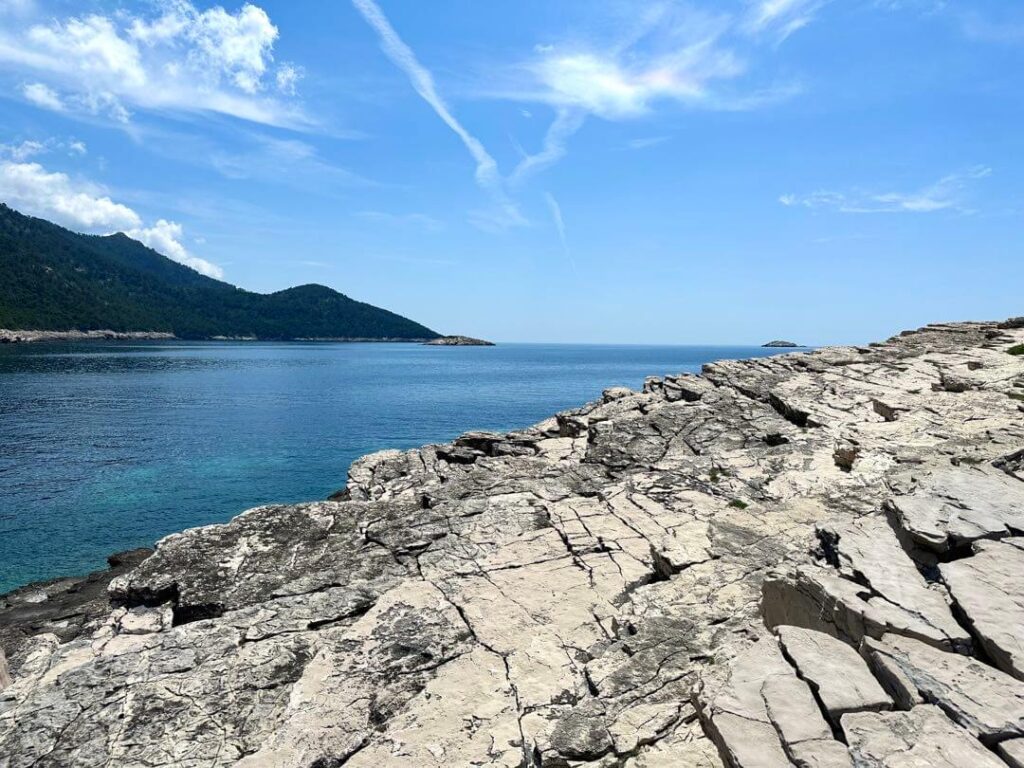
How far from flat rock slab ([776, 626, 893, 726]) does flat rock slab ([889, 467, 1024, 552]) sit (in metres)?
4.22

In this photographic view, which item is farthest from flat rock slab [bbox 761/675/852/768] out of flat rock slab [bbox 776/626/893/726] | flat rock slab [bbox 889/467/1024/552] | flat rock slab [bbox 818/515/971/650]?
flat rock slab [bbox 889/467/1024/552]

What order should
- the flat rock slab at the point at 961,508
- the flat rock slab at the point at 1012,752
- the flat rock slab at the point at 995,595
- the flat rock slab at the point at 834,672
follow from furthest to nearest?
the flat rock slab at the point at 961,508 < the flat rock slab at the point at 995,595 < the flat rock slab at the point at 834,672 < the flat rock slab at the point at 1012,752

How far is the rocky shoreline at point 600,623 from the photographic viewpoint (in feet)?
28.6

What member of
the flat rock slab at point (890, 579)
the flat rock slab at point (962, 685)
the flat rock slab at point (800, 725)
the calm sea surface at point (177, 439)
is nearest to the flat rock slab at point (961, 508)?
the flat rock slab at point (890, 579)

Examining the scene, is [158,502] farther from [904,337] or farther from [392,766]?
[904,337]

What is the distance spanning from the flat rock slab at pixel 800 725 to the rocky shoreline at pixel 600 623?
0.04 m

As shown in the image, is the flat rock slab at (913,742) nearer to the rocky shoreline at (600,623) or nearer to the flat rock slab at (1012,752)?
the rocky shoreline at (600,623)

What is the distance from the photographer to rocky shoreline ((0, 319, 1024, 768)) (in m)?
8.73

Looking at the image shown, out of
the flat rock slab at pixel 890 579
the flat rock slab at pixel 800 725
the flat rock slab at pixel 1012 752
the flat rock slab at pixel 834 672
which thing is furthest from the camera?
the flat rock slab at pixel 890 579

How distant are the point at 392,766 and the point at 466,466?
1661 centimetres

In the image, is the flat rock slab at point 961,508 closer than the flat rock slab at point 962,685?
No

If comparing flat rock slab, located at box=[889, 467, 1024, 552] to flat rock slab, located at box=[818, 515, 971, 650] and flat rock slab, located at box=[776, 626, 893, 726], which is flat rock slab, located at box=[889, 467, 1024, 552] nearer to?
flat rock slab, located at box=[818, 515, 971, 650]

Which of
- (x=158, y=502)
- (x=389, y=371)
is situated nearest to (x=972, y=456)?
(x=158, y=502)

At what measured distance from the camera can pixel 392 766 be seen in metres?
10.7
